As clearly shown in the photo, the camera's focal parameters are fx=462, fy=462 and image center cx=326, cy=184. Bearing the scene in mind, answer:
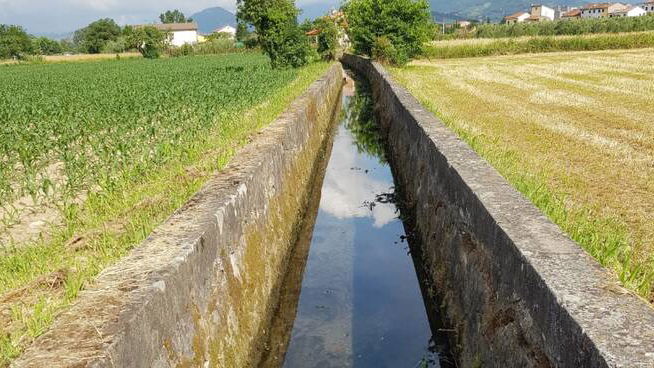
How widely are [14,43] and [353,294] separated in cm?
9503

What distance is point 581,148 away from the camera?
847 centimetres

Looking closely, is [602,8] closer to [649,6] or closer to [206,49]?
[649,6]

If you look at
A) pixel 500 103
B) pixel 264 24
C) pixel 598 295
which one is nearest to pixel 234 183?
pixel 598 295

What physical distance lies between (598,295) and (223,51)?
80.7 meters

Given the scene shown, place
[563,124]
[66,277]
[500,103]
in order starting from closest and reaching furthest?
1. [66,277]
2. [563,124]
3. [500,103]

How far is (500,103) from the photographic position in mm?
14367

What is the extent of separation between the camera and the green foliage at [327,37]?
38500mm

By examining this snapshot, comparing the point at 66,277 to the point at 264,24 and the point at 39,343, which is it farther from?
the point at 264,24

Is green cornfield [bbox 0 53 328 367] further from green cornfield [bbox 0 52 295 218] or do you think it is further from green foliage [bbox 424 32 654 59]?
green foliage [bbox 424 32 654 59]

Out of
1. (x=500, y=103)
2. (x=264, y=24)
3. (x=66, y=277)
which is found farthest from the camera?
(x=264, y=24)

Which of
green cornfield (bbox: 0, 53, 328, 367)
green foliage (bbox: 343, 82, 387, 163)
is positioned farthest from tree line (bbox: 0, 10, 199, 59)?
green cornfield (bbox: 0, 53, 328, 367)

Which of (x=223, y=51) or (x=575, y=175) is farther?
(x=223, y=51)

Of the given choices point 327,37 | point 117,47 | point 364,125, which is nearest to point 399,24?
point 327,37

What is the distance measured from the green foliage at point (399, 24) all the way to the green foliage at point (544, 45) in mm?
10242
